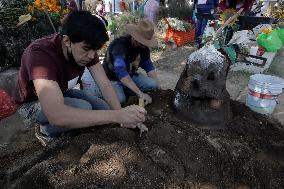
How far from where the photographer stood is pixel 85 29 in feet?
6.84

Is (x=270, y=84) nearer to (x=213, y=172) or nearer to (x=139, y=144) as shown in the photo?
(x=213, y=172)

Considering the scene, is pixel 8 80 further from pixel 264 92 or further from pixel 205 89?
pixel 264 92

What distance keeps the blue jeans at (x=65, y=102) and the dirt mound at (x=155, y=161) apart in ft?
1.07

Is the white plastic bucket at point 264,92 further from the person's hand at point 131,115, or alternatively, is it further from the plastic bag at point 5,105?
the plastic bag at point 5,105

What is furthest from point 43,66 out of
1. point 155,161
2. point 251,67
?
point 251,67

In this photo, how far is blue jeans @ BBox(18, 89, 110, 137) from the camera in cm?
282

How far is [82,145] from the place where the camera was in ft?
7.66

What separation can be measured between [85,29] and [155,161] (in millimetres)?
1060

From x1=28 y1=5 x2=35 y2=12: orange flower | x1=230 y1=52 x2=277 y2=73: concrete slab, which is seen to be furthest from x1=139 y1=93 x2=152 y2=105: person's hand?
x1=230 y1=52 x2=277 y2=73: concrete slab

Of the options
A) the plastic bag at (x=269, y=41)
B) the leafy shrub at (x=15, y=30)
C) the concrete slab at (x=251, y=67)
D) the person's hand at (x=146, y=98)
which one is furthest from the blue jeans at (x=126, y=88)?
the plastic bag at (x=269, y=41)

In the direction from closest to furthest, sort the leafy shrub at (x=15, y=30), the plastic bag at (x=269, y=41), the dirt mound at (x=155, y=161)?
1. the dirt mound at (x=155, y=161)
2. the leafy shrub at (x=15, y=30)
3. the plastic bag at (x=269, y=41)

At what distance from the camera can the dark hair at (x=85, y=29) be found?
2092mm

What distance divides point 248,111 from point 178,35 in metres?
4.31

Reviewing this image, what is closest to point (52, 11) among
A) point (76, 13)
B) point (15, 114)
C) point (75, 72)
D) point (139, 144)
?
point (15, 114)
